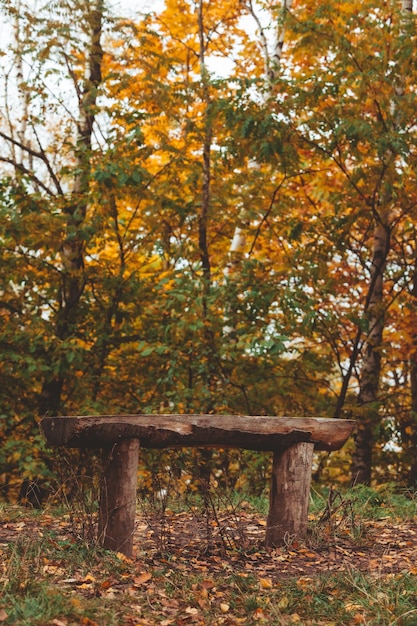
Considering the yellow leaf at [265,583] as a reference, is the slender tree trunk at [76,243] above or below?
above

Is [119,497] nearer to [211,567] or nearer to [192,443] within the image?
[192,443]

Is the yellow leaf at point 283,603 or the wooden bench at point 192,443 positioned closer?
the yellow leaf at point 283,603

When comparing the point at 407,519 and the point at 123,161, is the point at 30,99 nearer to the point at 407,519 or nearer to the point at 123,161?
the point at 123,161

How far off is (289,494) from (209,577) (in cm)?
111

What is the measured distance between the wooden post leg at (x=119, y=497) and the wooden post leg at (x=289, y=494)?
1.11 meters

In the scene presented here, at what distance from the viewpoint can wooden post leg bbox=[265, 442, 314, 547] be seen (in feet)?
18.0

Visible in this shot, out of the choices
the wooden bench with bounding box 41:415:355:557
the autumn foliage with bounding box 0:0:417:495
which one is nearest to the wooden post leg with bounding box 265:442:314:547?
the wooden bench with bounding box 41:415:355:557

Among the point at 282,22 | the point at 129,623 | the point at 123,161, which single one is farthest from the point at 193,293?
the point at 129,623

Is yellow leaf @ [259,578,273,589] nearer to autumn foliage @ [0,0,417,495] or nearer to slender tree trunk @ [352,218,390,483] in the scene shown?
autumn foliage @ [0,0,417,495]

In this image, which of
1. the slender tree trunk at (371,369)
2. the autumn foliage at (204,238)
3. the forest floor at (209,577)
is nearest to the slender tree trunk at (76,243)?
the autumn foliage at (204,238)

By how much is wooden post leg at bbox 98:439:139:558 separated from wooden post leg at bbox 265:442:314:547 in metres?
1.11

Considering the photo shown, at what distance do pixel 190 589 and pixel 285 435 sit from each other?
58.9 inches

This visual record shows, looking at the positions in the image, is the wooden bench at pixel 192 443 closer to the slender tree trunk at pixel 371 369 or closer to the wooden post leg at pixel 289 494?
the wooden post leg at pixel 289 494

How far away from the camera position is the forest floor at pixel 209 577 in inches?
148
